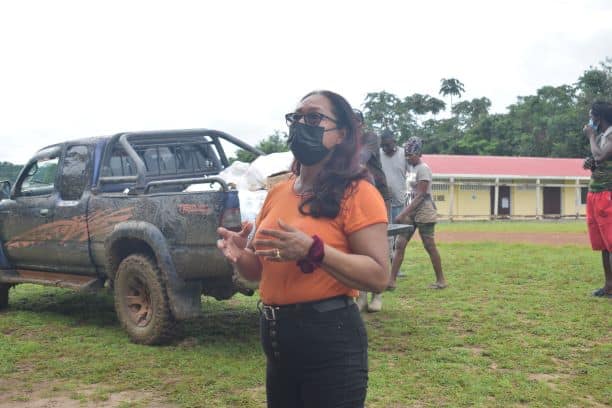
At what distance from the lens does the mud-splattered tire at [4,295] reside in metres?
7.93

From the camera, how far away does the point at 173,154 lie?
7.28 m

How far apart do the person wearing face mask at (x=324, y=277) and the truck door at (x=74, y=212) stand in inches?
177

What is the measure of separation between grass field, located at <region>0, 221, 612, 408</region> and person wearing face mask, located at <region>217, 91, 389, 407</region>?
1.96 meters

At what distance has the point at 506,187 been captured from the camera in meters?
36.1

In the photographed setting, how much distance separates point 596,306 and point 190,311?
14.0 feet

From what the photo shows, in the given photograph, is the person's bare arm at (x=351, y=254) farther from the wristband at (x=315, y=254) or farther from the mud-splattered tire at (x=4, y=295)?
the mud-splattered tire at (x=4, y=295)

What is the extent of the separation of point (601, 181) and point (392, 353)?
11.7ft

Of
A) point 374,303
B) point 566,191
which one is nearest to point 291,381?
point 374,303

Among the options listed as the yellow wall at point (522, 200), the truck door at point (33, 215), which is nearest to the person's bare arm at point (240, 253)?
the truck door at point (33, 215)

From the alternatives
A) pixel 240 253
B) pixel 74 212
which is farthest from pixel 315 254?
pixel 74 212

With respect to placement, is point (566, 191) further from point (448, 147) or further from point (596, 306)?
point (596, 306)

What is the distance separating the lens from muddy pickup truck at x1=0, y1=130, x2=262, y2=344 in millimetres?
5582

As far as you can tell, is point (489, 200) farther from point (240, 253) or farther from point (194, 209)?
point (240, 253)

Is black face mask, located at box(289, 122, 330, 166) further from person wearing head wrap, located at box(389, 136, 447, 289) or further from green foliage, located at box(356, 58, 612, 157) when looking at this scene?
green foliage, located at box(356, 58, 612, 157)
